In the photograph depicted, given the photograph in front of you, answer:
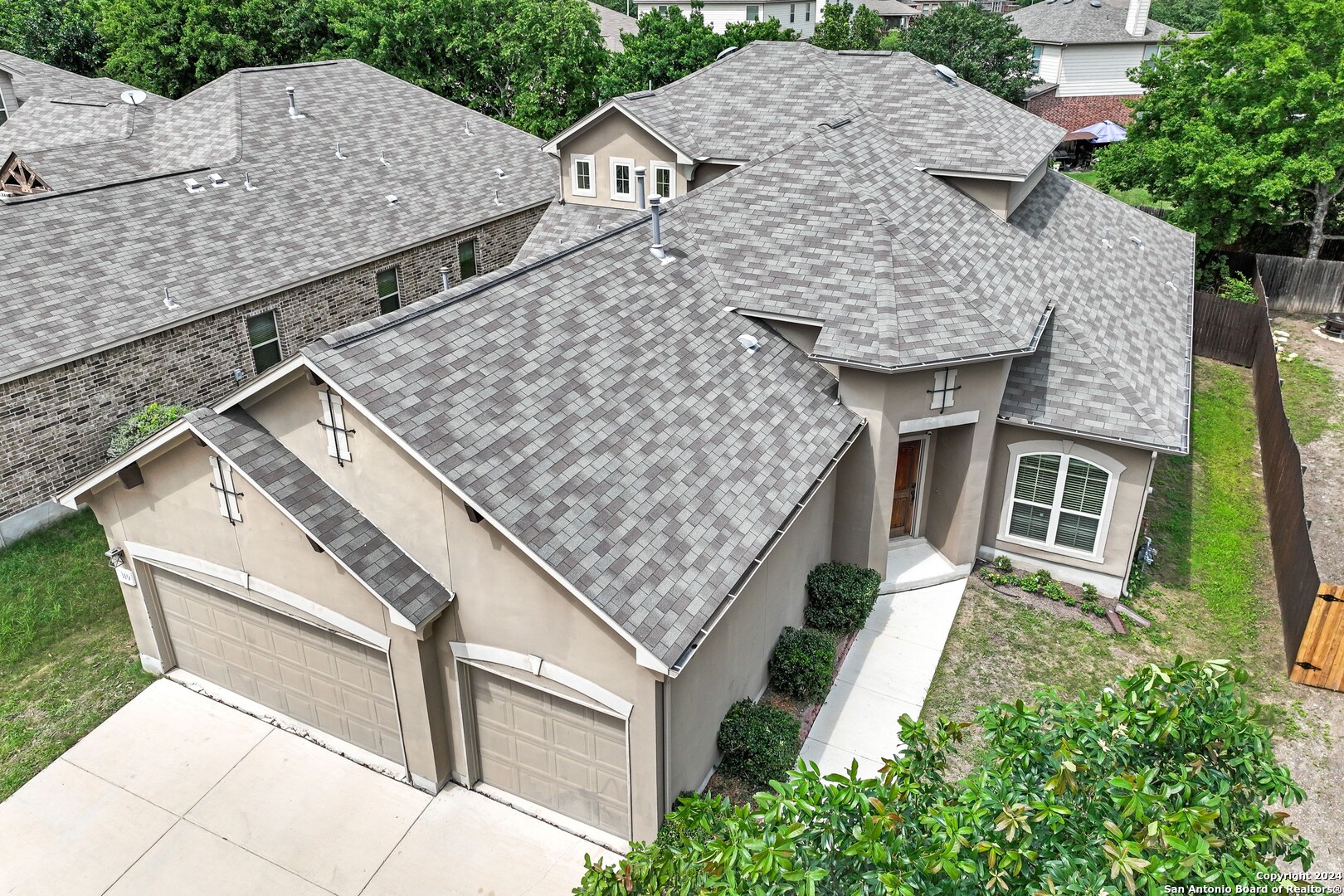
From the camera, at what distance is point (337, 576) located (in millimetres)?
10945

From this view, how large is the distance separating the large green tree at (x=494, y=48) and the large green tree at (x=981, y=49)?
23.3 m

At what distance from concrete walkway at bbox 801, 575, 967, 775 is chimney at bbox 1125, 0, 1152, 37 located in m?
54.4

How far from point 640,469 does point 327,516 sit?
12.3 ft

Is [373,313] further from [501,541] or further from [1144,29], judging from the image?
[1144,29]

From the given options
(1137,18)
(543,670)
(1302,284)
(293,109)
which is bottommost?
(1302,284)

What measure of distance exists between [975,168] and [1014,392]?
18.7ft

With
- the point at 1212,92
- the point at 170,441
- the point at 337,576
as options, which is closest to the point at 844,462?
the point at 337,576

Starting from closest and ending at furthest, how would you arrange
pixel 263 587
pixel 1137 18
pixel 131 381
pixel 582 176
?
pixel 263 587
pixel 131 381
pixel 582 176
pixel 1137 18

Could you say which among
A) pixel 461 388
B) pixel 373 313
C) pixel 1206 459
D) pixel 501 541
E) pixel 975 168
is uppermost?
pixel 975 168

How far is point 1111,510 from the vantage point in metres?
15.5

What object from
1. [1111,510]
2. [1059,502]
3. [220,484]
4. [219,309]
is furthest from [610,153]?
[220,484]

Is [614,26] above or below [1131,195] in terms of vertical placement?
above

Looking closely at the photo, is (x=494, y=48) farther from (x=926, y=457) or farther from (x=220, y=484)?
(x=220, y=484)

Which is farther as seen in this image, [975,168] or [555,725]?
[975,168]
